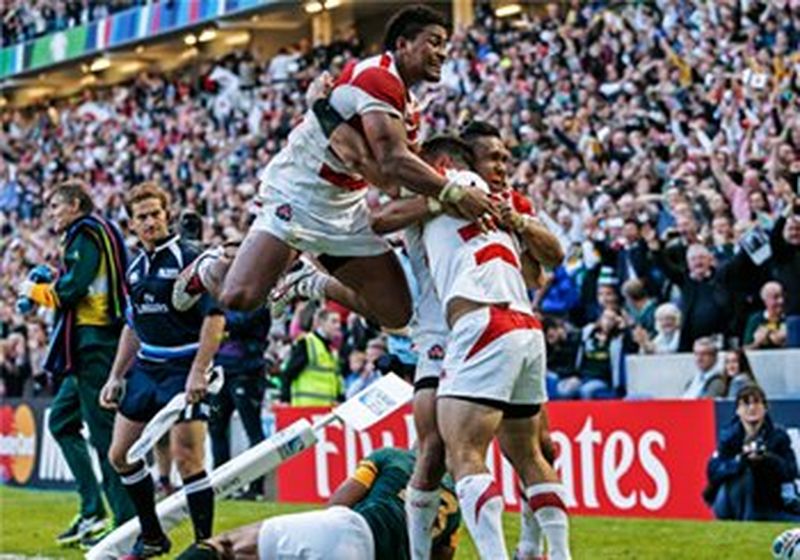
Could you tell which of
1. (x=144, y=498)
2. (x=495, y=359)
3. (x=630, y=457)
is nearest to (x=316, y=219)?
(x=495, y=359)

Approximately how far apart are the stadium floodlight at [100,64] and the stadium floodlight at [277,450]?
3610 cm

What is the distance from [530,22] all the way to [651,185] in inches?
368

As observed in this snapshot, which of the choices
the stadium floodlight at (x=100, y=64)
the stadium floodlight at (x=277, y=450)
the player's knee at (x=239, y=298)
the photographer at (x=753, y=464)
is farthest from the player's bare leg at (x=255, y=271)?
the stadium floodlight at (x=100, y=64)

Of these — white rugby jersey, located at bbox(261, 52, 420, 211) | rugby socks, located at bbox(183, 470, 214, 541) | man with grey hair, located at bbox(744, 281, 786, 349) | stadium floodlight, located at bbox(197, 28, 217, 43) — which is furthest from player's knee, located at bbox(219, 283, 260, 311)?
stadium floodlight, located at bbox(197, 28, 217, 43)

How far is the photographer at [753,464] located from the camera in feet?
44.5

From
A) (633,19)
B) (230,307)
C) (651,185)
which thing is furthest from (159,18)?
(230,307)

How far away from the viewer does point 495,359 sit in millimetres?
8258

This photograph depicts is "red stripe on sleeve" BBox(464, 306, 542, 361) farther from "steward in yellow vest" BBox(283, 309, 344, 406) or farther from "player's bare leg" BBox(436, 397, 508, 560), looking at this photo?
"steward in yellow vest" BBox(283, 309, 344, 406)

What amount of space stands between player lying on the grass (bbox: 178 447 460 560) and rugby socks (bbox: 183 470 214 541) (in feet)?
6.29

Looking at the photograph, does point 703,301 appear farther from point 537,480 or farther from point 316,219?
point 537,480

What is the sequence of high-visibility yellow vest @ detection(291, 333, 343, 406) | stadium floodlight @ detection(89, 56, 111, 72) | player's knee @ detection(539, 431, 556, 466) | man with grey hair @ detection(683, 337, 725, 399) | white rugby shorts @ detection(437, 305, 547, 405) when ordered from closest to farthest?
1. white rugby shorts @ detection(437, 305, 547, 405)
2. player's knee @ detection(539, 431, 556, 466)
3. man with grey hair @ detection(683, 337, 725, 399)
4. high-visibility yellow vest @ detection(291, 333, 343, 406)
5. stadium floodlight @ detection(89, 56, 111, 72)

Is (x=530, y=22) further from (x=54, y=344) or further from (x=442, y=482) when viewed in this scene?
(x=442, y=482)

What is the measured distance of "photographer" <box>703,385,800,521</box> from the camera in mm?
13570

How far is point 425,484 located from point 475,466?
0.49 metres
